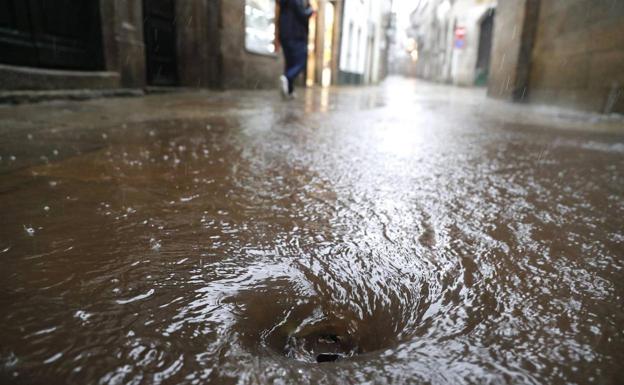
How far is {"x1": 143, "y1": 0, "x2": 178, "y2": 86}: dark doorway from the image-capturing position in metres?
5.55

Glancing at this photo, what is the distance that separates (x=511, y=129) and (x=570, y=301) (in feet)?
8.98

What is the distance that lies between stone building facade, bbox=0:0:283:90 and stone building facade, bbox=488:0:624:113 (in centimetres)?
463

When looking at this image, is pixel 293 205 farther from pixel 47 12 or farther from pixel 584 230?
pixel 47 12

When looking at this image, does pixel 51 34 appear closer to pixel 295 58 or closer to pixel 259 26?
pixel 295 58

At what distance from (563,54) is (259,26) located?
5.30 metres

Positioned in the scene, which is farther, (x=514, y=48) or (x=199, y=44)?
(x=514, y=48)

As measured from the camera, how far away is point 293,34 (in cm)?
546

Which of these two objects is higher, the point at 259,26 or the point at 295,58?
the point at 259,26

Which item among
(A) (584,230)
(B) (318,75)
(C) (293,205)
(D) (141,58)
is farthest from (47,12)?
(B) (318,75)

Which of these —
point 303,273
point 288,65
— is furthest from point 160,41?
point 303,273

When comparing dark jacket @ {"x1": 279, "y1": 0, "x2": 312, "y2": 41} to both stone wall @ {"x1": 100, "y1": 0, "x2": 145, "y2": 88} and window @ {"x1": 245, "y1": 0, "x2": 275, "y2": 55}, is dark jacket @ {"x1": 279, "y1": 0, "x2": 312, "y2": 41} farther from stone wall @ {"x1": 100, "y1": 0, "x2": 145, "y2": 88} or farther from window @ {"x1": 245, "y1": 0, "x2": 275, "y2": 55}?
window @ {"x1": 245, "y1": 0, "x2": 275, "y2": 55}

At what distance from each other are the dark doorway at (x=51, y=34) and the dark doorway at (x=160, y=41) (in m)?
1.17

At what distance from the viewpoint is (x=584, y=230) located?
995 millimetres

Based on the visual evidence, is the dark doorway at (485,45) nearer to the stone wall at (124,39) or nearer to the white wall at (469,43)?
the white wall at (469,43)
